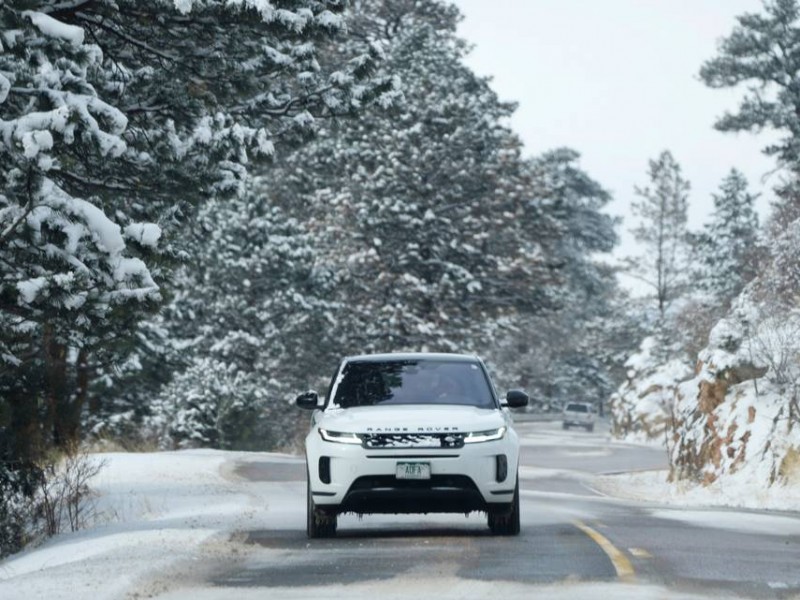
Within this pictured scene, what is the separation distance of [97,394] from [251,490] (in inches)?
636

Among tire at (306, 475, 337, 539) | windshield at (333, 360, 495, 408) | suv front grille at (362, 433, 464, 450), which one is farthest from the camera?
windshield at (333, 360, 495, 408)

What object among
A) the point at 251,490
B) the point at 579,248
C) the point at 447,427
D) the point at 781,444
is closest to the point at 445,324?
the point at 781,444

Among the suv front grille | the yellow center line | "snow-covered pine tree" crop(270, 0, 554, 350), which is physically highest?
"snow-covered pine tree" crop(270, 0, 554, 350)

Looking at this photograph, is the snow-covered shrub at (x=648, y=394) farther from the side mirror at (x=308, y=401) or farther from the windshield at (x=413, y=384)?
the side mirror at (x=308, y=401)

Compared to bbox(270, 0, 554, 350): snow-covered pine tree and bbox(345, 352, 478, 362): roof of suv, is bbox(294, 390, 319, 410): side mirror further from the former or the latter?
bbox(270, 0, 554, 350): snow-covered pine tree

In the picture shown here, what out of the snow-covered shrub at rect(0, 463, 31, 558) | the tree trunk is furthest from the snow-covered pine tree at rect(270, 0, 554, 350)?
the snow-covered shrub at rect(0, 463, 31, 558)

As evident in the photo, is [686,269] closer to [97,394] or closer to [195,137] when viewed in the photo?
[97,394]

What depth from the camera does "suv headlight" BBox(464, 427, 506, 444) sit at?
1564 cm

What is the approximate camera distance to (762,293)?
113 feet

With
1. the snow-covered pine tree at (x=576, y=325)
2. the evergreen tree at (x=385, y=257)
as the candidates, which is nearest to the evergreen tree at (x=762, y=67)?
the evergreen tree at (x=385, y=257)

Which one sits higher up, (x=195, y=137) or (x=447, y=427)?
(x=195, y=137)

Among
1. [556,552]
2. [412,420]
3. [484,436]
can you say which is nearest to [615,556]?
[556,552]

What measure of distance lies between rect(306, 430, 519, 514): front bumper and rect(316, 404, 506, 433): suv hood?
0.19m

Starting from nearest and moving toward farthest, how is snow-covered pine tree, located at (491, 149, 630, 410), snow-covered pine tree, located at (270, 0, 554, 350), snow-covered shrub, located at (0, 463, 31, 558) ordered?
snow-covered shrub, located at (0, 463, 31, 558)
snow-covered pine tree, located at (270, 0, 554, 350)
snow-covered pine tree, located at (491, 149, 630, 410)
